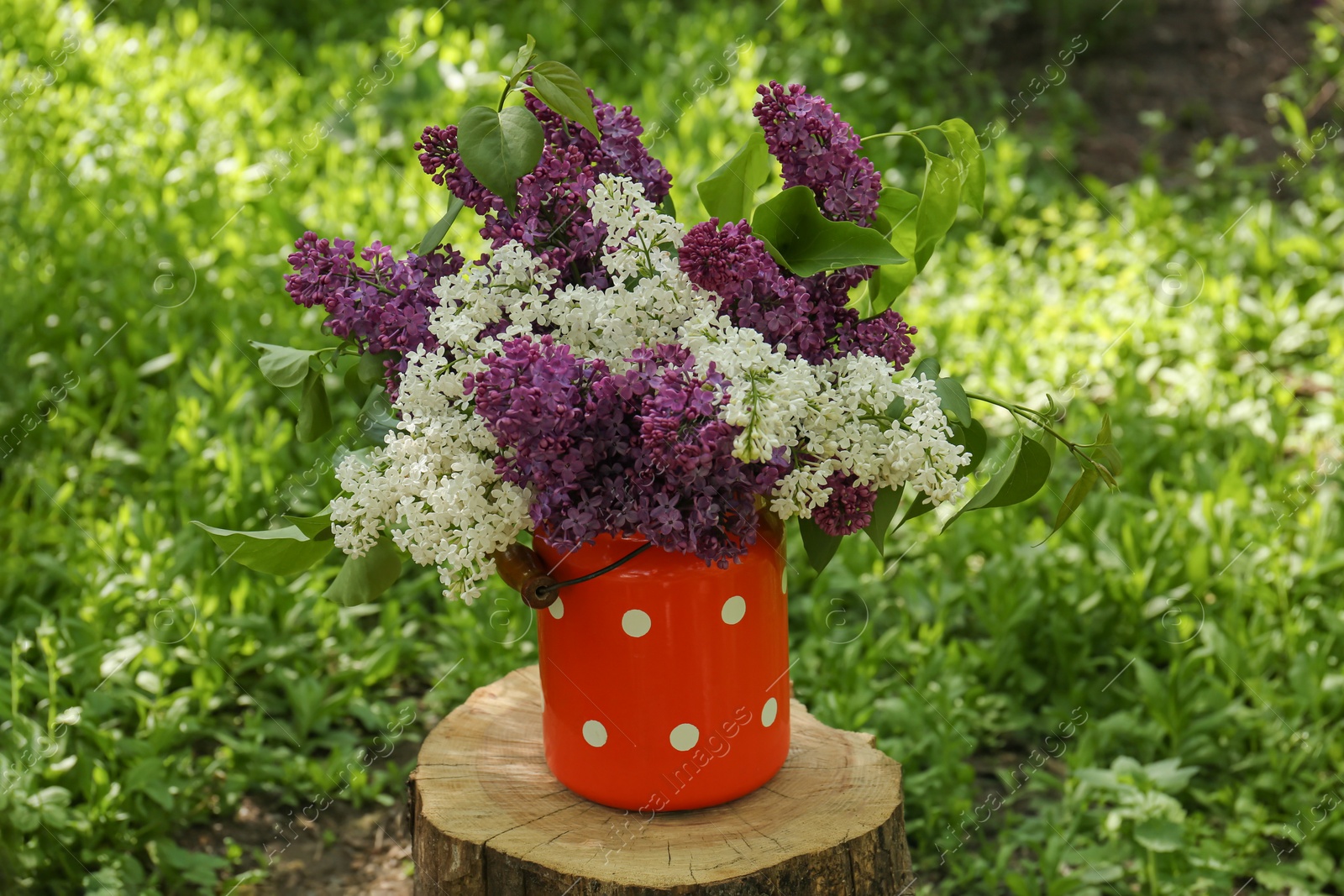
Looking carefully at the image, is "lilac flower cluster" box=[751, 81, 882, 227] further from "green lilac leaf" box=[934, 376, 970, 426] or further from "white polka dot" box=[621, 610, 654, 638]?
"white polka dot" box=[621, 610, 654, 638]

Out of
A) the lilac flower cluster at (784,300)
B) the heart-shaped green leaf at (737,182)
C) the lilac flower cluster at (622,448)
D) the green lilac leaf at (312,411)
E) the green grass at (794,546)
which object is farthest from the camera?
the green grass at (794,546)

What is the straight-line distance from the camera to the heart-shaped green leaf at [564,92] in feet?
4.09

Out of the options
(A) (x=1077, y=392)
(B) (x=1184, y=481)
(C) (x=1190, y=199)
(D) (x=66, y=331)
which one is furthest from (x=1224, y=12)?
(D) (x=66, y=331)

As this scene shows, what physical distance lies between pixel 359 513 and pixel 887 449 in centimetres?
59

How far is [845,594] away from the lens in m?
2.91

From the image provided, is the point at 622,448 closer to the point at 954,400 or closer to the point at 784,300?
the point at 784,300

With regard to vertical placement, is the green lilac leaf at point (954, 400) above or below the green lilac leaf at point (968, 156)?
below

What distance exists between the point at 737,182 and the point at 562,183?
0.21 metres

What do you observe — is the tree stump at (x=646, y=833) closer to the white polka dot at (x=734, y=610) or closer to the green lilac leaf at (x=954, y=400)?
the white polka dot at (x=734, y=610)

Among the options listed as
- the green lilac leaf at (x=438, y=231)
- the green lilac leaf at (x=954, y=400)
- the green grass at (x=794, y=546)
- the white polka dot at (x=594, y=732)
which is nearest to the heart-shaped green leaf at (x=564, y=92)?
the green lilac leaf at (x=438, y=231)

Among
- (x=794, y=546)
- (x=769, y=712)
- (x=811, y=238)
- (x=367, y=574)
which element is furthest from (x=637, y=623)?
(x=794, y=546)

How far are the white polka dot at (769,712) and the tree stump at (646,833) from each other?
0.11m

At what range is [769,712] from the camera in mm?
1459

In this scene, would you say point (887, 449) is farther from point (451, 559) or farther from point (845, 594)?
point (845, 594)
